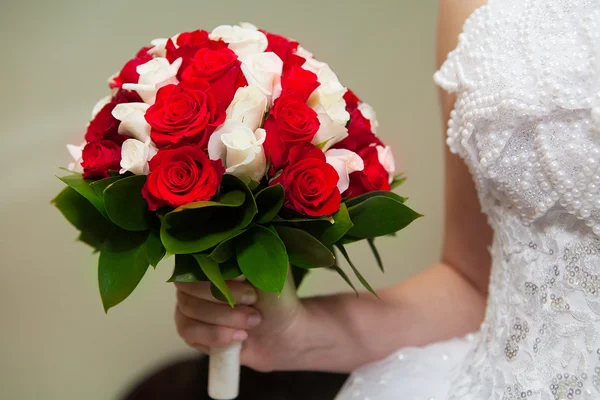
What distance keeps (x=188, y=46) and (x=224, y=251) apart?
24cm

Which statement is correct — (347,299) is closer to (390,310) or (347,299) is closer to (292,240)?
(390,310)

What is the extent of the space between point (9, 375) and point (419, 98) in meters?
1.06

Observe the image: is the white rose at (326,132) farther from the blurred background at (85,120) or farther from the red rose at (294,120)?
the blurred background at (85,120)

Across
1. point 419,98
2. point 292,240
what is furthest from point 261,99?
point 419,98

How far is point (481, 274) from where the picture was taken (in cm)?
82

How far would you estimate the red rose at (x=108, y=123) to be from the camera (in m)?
0.59

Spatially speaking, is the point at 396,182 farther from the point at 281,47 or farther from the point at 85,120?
the point at 85,120

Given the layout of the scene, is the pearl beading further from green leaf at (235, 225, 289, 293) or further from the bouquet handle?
the bouquet handle

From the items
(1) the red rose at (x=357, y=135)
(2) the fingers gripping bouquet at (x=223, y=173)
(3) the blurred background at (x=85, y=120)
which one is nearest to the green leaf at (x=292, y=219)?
(2) the fingers gripping bouquet at (x=223, y=173)

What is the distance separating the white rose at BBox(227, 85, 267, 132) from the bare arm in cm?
34

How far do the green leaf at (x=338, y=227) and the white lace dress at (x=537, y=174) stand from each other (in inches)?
6.0

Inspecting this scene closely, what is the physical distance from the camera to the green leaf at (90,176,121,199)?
56 centimetres

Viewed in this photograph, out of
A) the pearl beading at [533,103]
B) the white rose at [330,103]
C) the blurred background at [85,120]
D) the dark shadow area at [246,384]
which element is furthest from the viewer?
the dark shadow area at [246,384]

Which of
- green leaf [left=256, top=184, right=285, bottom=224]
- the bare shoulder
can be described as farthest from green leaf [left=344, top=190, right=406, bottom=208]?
the bare shoulder
